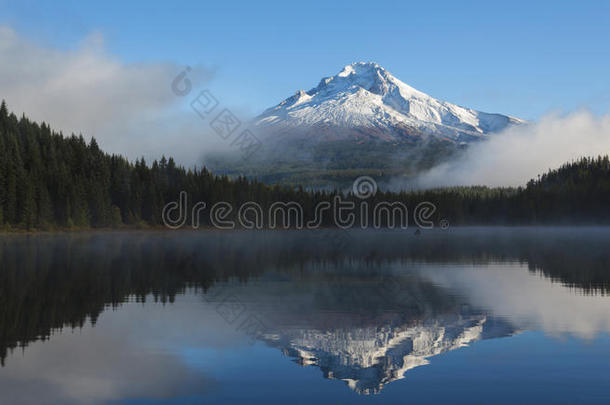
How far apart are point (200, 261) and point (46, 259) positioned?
1572 cm

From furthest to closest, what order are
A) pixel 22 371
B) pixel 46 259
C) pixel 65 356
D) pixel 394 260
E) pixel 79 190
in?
pixel 79 190 → pixel 394 260 → pixel 46 259 → pixel 65 356 → pixel 22 371

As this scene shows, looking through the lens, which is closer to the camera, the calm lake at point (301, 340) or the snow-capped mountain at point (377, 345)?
the calm lake at point (301, 340)

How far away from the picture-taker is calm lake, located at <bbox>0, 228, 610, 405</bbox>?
18.1 metres

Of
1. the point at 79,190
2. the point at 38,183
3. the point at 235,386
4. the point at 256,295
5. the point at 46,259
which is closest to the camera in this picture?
the point at 235,386

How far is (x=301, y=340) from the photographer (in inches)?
973

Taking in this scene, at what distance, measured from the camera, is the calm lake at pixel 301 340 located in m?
18.1

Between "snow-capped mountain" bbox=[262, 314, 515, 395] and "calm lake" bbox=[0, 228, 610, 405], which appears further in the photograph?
"snow-capped mountain" bbox=[262, 314, 515, 395]

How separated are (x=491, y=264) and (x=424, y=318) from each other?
36410mm

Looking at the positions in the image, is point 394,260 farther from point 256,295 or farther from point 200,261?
point 256,295

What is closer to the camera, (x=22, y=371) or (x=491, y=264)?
(x=22, y=371)

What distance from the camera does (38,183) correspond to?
155375 mm

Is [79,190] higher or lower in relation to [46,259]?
higher

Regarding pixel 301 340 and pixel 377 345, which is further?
pixel 301 340

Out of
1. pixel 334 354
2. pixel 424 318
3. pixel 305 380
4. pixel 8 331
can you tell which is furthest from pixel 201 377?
pixel 424 318
